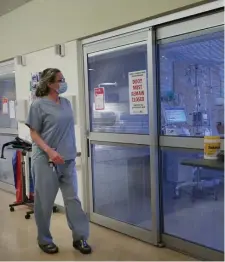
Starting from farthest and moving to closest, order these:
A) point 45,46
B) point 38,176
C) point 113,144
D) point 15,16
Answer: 1. point 15,16
2. point 45,46
3. point 113,144
4. point 38,176

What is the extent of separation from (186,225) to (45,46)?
2678mm

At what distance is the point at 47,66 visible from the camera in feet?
14.7

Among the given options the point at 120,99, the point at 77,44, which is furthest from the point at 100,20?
Answer: the point at 120,99

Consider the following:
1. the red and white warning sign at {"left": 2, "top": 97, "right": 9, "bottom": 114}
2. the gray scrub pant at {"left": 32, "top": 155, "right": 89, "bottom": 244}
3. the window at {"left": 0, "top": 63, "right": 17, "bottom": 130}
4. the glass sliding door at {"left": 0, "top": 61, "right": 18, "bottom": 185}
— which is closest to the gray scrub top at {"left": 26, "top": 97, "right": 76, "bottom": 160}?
the gray scrub pant at {"left": 32, "top": 155, "right": 89, "bottom": 244}

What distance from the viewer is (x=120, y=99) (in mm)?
3703

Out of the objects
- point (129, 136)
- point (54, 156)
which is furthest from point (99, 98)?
point (54, 156)

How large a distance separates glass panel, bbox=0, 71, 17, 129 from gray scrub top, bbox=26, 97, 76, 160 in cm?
257

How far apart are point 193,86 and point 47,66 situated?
210 cm

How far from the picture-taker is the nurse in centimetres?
305

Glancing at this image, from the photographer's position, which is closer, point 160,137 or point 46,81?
point 46,81

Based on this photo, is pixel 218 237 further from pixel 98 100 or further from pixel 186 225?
pixel 98 100

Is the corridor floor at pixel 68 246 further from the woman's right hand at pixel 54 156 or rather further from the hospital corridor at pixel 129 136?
the woman's right hand at pixel 54 156

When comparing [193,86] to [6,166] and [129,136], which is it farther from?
[6,166]

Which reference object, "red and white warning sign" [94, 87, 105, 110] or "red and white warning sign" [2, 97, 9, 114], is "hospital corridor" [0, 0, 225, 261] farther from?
"red and white warning sign" [2, 97, 9, 114]
